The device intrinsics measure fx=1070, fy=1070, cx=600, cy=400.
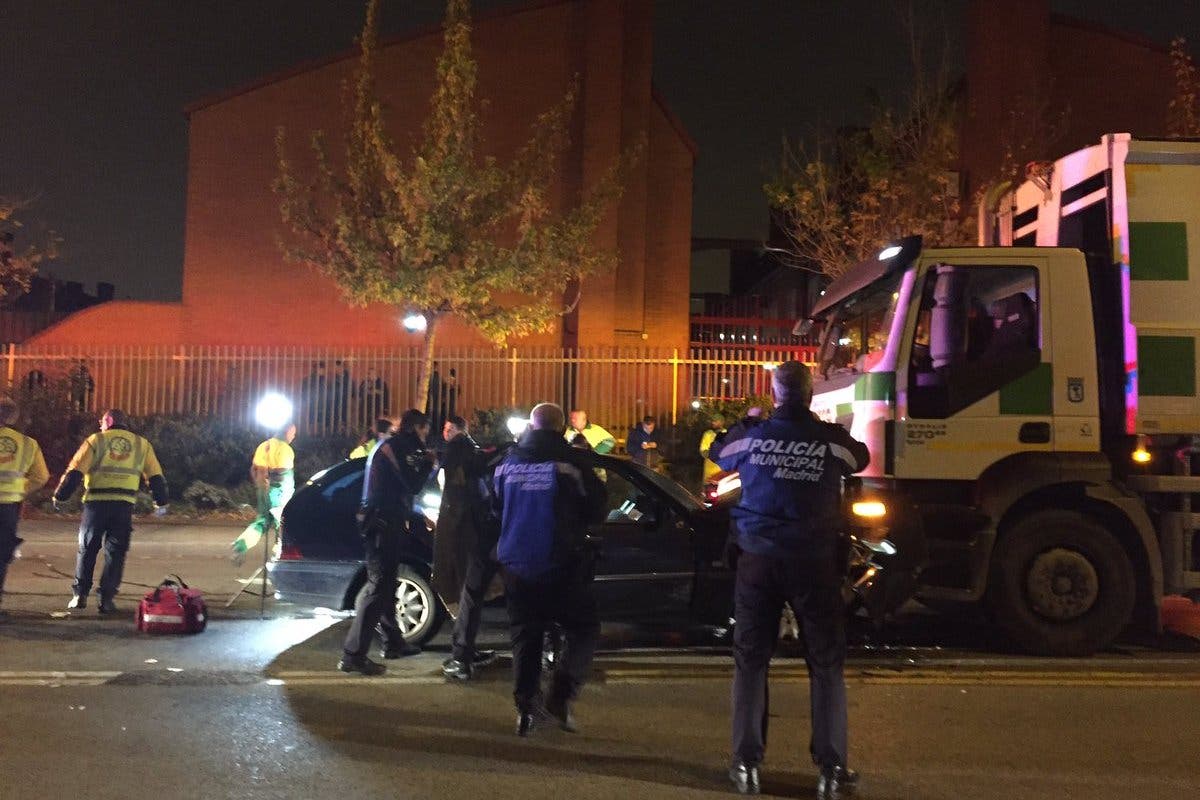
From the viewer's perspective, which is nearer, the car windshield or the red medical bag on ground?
the car windshield

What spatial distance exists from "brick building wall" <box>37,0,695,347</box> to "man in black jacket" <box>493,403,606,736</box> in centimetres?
1503

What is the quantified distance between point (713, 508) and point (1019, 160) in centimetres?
1038

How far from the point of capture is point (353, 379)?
1742 cm

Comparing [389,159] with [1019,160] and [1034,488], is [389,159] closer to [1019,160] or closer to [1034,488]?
[1019,160]

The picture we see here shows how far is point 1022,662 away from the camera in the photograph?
22.5 ft

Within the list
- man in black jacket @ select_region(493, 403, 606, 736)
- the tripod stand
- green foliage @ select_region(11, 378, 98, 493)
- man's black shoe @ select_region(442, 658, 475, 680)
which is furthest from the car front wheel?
green foliage @ select_region(11, 378, 98, 493)

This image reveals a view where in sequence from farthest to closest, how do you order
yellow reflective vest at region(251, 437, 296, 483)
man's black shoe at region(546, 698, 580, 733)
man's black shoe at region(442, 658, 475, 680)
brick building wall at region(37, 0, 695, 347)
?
brick building wall at region(37, 0, 695, 347), yellow reflective vest at region(251, 437, 296, 483), man's black shoe at region(442, 658, 475, 680), man's black shoe at region(546, 698, 580, 733)

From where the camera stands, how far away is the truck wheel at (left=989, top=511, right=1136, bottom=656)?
688cm

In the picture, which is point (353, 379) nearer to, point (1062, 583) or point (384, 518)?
point (384, 518)

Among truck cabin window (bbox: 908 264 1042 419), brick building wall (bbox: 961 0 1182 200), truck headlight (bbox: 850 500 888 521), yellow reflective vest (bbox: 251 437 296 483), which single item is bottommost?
truck headlight (bbox: 850 500 888 521)

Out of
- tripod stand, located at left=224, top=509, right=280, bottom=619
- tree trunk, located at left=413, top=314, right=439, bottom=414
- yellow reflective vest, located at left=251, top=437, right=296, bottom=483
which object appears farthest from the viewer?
tree trunk, located at left=413, top=314, right=439, bottom=414

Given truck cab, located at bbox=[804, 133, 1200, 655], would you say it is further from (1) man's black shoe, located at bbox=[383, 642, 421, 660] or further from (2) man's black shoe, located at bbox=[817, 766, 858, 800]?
(1) man's black shoe, located at bbox=[383, 642, 421, 660]

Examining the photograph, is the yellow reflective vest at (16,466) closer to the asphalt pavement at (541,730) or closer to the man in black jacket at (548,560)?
the asphalt pavement at (541,730)

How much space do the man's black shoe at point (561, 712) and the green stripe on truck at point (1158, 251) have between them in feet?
14.6
